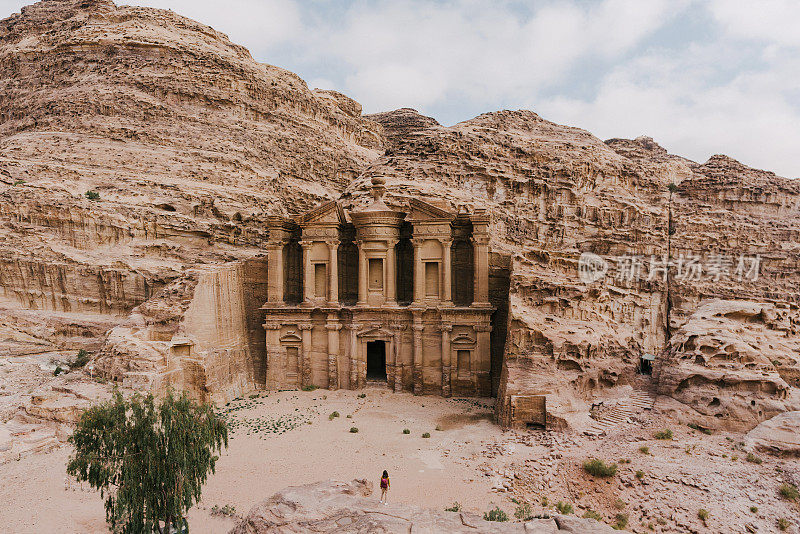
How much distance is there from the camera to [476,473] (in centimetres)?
1653

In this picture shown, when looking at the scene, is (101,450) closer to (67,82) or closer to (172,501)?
(172,501)

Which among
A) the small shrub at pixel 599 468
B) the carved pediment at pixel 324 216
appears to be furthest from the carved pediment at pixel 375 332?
the small shrub at pixel 599 468

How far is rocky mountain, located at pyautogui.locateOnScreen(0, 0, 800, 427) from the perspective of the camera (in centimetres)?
2173

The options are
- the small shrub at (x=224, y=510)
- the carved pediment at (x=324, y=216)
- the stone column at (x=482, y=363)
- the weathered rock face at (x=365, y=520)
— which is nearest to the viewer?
the weathered rock face at (x=365, y=520)

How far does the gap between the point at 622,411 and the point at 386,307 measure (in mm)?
13354

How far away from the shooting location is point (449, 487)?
51.1 feet

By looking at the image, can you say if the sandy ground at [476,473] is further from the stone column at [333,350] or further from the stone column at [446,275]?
the stone column at [446,275]

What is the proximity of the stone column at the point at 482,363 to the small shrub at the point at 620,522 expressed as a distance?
40.6 ft

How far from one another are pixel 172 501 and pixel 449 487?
892 centimetres

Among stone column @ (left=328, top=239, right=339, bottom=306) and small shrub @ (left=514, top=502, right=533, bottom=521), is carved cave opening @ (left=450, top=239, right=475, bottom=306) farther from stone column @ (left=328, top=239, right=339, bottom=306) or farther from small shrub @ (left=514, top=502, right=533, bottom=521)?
small shrub @ (left=514, top=502, right=533, bottom=521)

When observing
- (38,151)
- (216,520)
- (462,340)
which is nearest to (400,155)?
(462,340)

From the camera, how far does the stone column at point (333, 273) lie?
1081 inches

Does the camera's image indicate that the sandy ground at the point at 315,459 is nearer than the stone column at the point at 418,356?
Yes

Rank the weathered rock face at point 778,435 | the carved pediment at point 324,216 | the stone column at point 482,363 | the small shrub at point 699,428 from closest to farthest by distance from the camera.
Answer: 1. the weathered rock face at point 778,435
2. the small shrub at point 699,428
3. the stone column at point 482,363
4. the carved pediment at point 324,216
